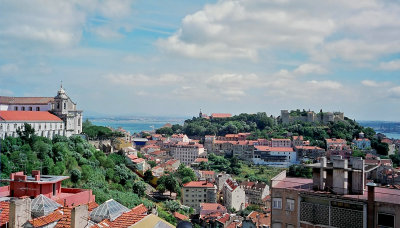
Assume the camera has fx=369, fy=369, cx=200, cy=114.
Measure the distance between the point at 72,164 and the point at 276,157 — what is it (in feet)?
135

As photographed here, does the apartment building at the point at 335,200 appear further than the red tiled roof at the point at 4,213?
No

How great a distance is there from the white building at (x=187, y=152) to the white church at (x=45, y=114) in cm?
2939

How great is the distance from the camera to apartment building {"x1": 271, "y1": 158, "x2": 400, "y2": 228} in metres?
6.67

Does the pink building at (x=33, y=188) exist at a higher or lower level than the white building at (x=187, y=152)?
higher

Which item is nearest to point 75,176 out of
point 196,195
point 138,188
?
point 138,188

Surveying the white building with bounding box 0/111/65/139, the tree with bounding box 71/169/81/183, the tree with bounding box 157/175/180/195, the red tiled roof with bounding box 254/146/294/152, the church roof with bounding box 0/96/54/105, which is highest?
the church roof with bounding box 0/96/54/105

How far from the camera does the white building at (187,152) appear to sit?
199ft

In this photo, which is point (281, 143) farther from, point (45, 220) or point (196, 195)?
point (45, 220)

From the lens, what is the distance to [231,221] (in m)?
23.7

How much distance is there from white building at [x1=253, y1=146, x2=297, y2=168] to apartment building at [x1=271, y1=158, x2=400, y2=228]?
52593mm

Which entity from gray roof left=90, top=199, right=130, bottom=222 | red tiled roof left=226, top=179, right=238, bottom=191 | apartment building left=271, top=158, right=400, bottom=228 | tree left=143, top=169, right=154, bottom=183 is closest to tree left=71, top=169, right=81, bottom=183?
tree left=143, top=169, right=154, bottom=183

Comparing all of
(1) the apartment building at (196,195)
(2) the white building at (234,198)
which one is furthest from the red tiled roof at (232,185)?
(1) the apartment building at (196,195)

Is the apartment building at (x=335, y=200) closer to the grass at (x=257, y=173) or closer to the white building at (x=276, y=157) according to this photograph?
the grass at (x=257, y=173)

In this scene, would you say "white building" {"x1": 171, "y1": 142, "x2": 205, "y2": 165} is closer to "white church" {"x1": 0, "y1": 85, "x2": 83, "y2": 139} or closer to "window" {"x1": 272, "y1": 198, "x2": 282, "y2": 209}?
"white church" {"x1": 0, "y1": 85, "x2": 83, "y2": 139}
